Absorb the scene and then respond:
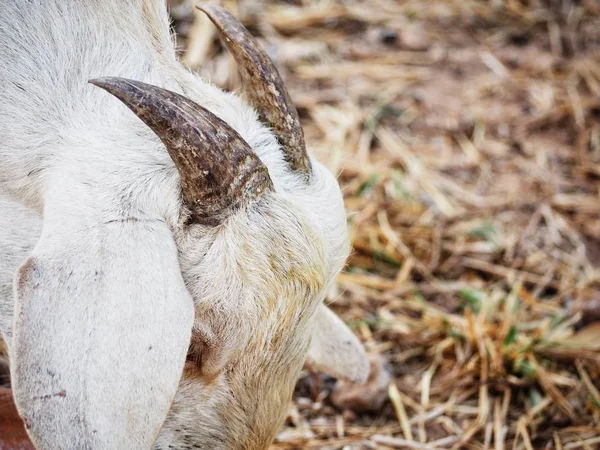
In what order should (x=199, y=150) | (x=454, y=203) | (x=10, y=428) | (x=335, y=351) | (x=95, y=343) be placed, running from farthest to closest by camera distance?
(x=454, y=203)
(x=335, y=351)
(x=10, y=428)
(x=199, y=150)
(x=95, y=343)

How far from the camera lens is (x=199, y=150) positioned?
1917 mm

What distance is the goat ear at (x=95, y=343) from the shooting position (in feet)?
5.70

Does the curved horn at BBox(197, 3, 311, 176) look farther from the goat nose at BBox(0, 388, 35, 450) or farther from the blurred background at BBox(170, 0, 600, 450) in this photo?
the goat nose at BBox(0, 388, 35, 450)

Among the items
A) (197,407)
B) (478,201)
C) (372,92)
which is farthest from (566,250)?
(197,407)

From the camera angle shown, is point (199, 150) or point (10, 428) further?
point (10, 428)

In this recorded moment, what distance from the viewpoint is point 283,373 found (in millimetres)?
2162

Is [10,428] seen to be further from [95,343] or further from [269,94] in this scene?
[269,94]

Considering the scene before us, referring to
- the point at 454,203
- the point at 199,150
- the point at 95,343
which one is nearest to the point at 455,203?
the point at 454,203

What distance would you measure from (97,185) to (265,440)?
81cm

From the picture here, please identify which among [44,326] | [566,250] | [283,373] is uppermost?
[44,326]

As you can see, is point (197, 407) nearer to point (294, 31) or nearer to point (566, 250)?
point (566, 250)

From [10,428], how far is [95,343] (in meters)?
0.63

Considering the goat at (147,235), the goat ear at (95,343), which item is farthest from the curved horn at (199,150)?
the goat ear at (95,343)

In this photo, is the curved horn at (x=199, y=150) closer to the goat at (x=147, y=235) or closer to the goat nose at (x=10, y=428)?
the goat at (x=147, y=235)
